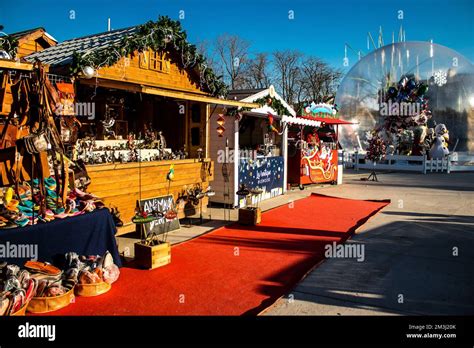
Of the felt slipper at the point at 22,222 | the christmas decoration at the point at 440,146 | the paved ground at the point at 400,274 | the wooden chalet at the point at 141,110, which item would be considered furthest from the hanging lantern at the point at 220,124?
the christmas decoration at the point at 440,146

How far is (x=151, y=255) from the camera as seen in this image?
6.55m

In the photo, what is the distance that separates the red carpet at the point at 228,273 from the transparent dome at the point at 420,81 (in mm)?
27338

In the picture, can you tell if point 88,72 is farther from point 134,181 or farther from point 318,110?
point 318,110

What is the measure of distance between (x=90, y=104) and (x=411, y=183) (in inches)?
649

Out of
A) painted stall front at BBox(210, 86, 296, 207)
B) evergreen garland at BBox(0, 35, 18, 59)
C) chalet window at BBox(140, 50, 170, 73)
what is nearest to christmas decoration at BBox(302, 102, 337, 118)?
painted stall front at BBox(210, 86, 296, 207)

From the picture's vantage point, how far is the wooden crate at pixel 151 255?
21.6 feet

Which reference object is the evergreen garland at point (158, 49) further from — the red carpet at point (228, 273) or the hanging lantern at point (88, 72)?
the red carpet at point (228, 273)

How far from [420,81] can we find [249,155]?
1045 inches

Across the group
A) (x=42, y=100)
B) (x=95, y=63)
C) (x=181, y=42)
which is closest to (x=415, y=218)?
(x=181, y=42)

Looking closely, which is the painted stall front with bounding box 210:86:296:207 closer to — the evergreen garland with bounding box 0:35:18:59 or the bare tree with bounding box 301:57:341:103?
the evergreen garland with bounding box 0:35:18:59

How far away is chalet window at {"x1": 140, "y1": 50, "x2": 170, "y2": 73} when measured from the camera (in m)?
9.64

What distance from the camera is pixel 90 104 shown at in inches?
377

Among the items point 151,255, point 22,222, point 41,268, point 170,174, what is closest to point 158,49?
point 170,174
